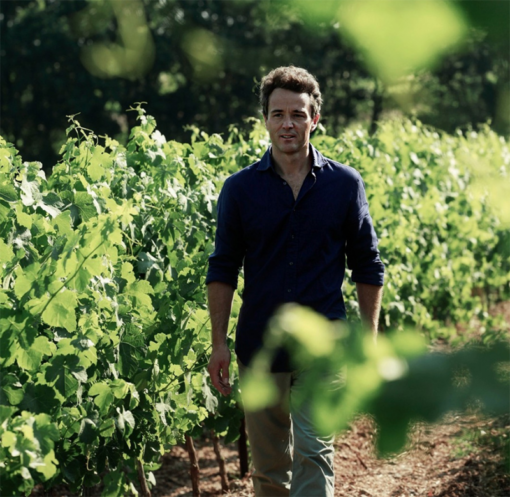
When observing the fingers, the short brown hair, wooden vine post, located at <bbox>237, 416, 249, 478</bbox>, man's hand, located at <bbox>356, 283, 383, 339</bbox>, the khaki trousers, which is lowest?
wooden vine post, located at <bbox>237, 416, 249, 478</bbox>

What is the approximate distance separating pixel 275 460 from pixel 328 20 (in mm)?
2901

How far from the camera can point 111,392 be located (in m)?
3.06

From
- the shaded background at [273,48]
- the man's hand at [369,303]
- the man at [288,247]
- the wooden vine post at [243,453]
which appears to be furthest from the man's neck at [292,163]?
the wooden vine post at [243,453]

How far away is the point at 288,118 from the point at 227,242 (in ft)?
1.79

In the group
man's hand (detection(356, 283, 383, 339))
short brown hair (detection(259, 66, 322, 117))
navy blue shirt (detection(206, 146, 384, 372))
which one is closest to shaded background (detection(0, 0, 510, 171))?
short brown hair (detection(259, 66, 322, 117))

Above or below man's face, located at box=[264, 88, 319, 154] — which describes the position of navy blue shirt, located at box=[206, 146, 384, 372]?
below

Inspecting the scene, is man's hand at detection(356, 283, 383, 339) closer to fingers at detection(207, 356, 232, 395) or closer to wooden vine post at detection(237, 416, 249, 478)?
fingers at detection(207, 356, 232, 395)

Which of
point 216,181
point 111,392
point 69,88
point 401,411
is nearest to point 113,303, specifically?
point 111,392

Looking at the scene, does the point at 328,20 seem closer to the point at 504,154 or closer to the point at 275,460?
the point at 275,460

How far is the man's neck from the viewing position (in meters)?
3.26

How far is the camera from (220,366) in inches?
128

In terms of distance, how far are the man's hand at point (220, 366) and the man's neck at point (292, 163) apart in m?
0.74

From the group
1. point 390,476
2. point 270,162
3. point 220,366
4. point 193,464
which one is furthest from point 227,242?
point 390,476

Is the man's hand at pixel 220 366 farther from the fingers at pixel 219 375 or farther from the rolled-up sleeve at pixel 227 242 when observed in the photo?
the rolled-up sleeve at pixel 227 242
